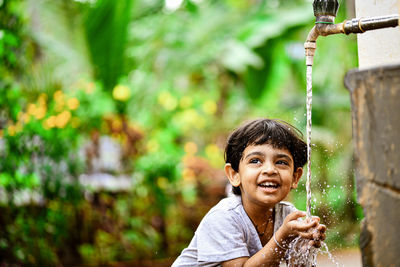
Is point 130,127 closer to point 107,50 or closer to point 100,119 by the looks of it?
point 100,119

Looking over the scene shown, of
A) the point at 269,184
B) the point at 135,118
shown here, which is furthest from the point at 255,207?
the point at 135,118

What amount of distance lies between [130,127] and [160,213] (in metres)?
0.82

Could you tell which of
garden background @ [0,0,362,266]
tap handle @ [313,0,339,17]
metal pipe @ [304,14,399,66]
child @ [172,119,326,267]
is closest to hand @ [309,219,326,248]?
child @ [172,119,326,267]

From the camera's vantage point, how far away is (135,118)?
5.36 m

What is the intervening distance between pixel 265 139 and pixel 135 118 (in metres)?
3.78

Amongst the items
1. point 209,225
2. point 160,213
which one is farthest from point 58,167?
point 209,225

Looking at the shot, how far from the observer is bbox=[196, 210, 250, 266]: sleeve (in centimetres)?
159

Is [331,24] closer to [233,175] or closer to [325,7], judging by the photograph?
[325,7]

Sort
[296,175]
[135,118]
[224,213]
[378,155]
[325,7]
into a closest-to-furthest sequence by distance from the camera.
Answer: [378,155] < [325,7] < [224,213] < [296,175] < [135,118]

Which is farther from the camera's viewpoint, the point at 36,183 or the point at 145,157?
the point at 145,157

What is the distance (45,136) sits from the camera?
363 centimetres

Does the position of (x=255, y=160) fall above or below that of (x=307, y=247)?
above

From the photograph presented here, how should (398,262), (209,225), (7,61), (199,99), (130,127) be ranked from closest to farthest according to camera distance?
1. (398,262)
2. (209,225)
3. (7,61)
4. (130,127)
5. (199,99)

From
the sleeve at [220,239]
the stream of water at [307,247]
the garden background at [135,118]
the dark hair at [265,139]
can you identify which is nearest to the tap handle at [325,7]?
the stream of water at [307,247]
